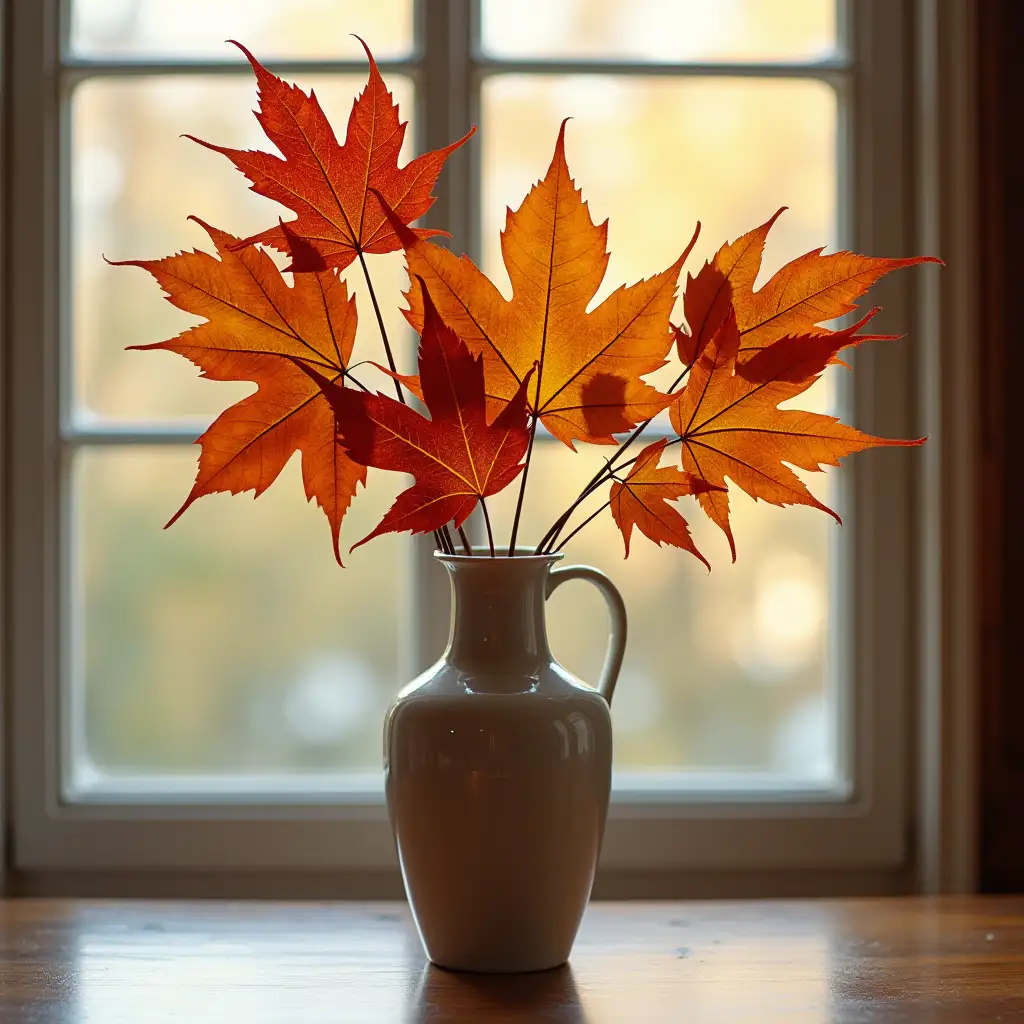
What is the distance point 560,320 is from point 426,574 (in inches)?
20.1

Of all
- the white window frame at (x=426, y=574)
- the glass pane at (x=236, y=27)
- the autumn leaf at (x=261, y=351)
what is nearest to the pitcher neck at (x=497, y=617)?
the autumn leaf at (x=261, y=351)

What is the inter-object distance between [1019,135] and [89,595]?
1099 mm

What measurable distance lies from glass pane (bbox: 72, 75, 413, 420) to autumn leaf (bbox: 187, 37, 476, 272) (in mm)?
447

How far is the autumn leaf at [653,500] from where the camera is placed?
0.81 metres

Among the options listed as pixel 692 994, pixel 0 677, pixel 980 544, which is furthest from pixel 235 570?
pixel 980 544

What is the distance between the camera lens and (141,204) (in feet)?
4.17

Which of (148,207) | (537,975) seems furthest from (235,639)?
(537,975)

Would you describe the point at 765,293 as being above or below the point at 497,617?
above

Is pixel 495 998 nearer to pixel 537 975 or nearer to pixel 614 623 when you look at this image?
pixel 537 975

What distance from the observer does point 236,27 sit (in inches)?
50.1

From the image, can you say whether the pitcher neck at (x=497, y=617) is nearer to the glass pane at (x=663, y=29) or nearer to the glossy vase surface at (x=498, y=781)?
the glossy vase surface at (x=498, y=781)

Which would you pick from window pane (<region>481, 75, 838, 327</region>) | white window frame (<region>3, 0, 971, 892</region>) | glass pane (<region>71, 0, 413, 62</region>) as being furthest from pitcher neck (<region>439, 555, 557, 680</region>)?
glass pane (<region>71, 0, 413, 62</region>)

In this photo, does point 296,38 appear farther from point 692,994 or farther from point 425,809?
point 692,994

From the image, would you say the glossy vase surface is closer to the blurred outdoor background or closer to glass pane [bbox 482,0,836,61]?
the blurred outdoor background
